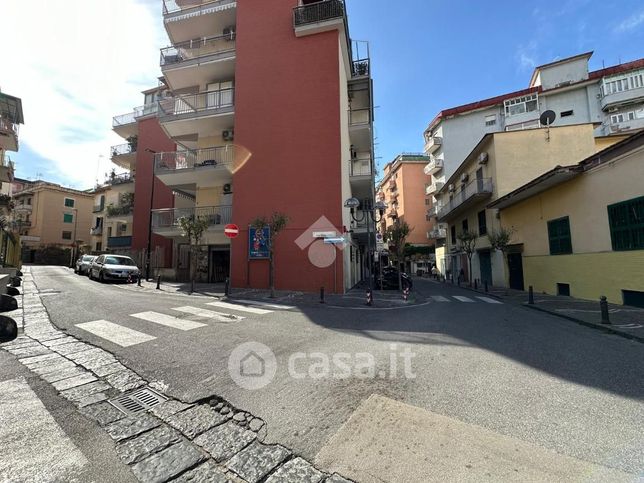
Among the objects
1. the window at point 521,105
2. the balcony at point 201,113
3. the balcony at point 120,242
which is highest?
the window at point 521,105

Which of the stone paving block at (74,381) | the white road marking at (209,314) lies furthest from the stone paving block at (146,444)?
the white road marking at (209,314)

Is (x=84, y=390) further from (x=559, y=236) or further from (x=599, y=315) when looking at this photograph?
(x=559, y=236)

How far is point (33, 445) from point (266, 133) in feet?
53.5

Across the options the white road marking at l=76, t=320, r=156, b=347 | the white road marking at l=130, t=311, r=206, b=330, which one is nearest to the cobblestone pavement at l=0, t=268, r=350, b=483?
the white road marking at l=76, t=320, r=156, b=347

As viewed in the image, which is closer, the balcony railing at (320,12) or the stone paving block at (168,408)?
the stone paving block at (168,408)

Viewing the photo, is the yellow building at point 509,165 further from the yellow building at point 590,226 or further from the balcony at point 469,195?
the yellow building at point 590,226

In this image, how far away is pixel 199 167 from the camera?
1802 cm

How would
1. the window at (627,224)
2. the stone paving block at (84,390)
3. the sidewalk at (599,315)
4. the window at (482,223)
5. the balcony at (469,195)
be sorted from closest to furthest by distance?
the stone paving block at (84,390) → the sidewalk at (599,315) → the window at (627,224) → the balcony at (469,195) → the window at (482,223)

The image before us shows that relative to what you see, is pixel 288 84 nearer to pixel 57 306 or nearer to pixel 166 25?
pixel 166 25

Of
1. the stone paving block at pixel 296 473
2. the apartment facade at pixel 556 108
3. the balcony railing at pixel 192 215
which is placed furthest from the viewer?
the apartment facade at pixel 556 108

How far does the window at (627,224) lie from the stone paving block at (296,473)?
13684mm

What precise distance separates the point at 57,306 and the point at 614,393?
12.9m

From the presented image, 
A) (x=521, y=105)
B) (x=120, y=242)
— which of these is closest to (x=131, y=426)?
(x=120, y=242)

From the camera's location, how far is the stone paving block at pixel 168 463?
2371mm
